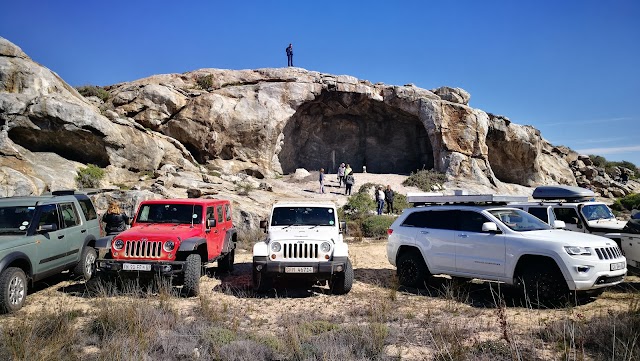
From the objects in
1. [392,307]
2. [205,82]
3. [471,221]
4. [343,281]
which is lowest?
[392,307]

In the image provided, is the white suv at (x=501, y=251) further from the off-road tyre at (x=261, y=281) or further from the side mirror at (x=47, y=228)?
the side mirror at (x=47, y=228)

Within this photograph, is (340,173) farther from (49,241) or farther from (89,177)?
(49,241)

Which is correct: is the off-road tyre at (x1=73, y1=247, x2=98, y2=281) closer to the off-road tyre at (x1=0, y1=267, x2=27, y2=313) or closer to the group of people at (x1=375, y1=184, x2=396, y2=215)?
the off-road tyre at (x1=0, y1=267, x2=27, y2=313)

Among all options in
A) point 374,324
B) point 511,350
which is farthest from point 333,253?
point 511,350

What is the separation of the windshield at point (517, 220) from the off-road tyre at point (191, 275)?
18.2ft

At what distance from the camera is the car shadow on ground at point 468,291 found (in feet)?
23.7

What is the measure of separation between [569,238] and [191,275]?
6.51m

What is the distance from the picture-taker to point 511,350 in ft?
14.9

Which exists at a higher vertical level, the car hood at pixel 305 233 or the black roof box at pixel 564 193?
the black roof box at pixel 564 193

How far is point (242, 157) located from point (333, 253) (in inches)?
879

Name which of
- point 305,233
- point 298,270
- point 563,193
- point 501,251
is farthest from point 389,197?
point 298,270

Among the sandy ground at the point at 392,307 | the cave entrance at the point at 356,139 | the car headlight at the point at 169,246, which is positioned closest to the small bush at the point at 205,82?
the cave entrance at the point at 356,139

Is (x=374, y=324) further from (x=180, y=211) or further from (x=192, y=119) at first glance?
(x=192, y=119)

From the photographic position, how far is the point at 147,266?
7.75m
